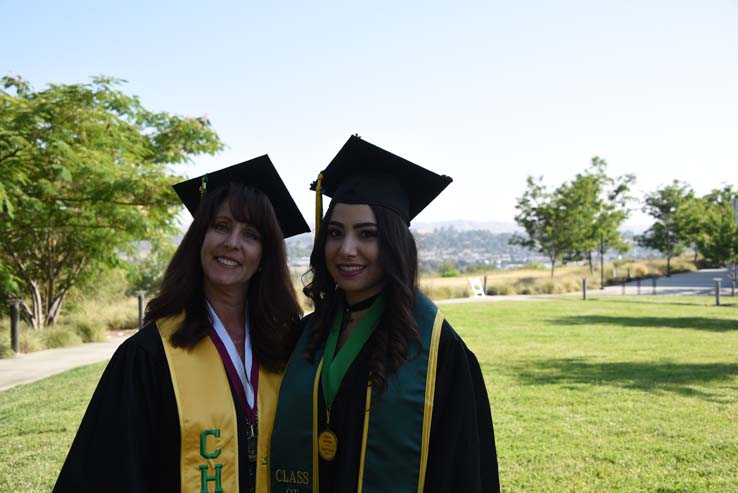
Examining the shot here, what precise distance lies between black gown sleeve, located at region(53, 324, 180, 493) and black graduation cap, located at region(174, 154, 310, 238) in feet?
2.28

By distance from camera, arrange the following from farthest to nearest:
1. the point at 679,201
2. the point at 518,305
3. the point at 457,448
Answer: the point at 679,201, the point at 518,305, the point at 457,448

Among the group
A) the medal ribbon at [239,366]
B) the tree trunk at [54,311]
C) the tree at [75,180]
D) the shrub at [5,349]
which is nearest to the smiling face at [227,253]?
the medal ribbon at [239,366]

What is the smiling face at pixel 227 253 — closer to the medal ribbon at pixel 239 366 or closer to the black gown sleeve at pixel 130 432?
the medal ribbon at pixel 239 366

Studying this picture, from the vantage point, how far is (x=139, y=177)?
1079 centimetres

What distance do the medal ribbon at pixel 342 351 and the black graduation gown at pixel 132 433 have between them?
329mm

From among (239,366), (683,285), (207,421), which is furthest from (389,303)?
(683,285)

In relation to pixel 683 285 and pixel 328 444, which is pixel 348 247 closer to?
pixel 328 444

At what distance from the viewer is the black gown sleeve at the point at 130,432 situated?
1.96 meters

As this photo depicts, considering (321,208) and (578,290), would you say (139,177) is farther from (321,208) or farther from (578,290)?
(578,290)

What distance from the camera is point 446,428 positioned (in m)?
2.10

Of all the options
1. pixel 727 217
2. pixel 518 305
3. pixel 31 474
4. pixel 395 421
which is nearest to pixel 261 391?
pixel 395 421

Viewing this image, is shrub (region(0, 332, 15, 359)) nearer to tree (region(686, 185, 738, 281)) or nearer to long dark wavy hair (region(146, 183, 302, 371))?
long dark wavy hair (region(146, 183, 302, 371))

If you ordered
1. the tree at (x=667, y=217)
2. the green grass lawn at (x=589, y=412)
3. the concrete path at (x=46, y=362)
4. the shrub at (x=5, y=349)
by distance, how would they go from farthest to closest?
1. the tree at (x=667, y=217)
2. the shrub at (x=5, y=349)
3. the concrete path at (x=46, y=362)
4. the green grass lawn at (x=589, y=412)

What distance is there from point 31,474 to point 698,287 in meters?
31.6
